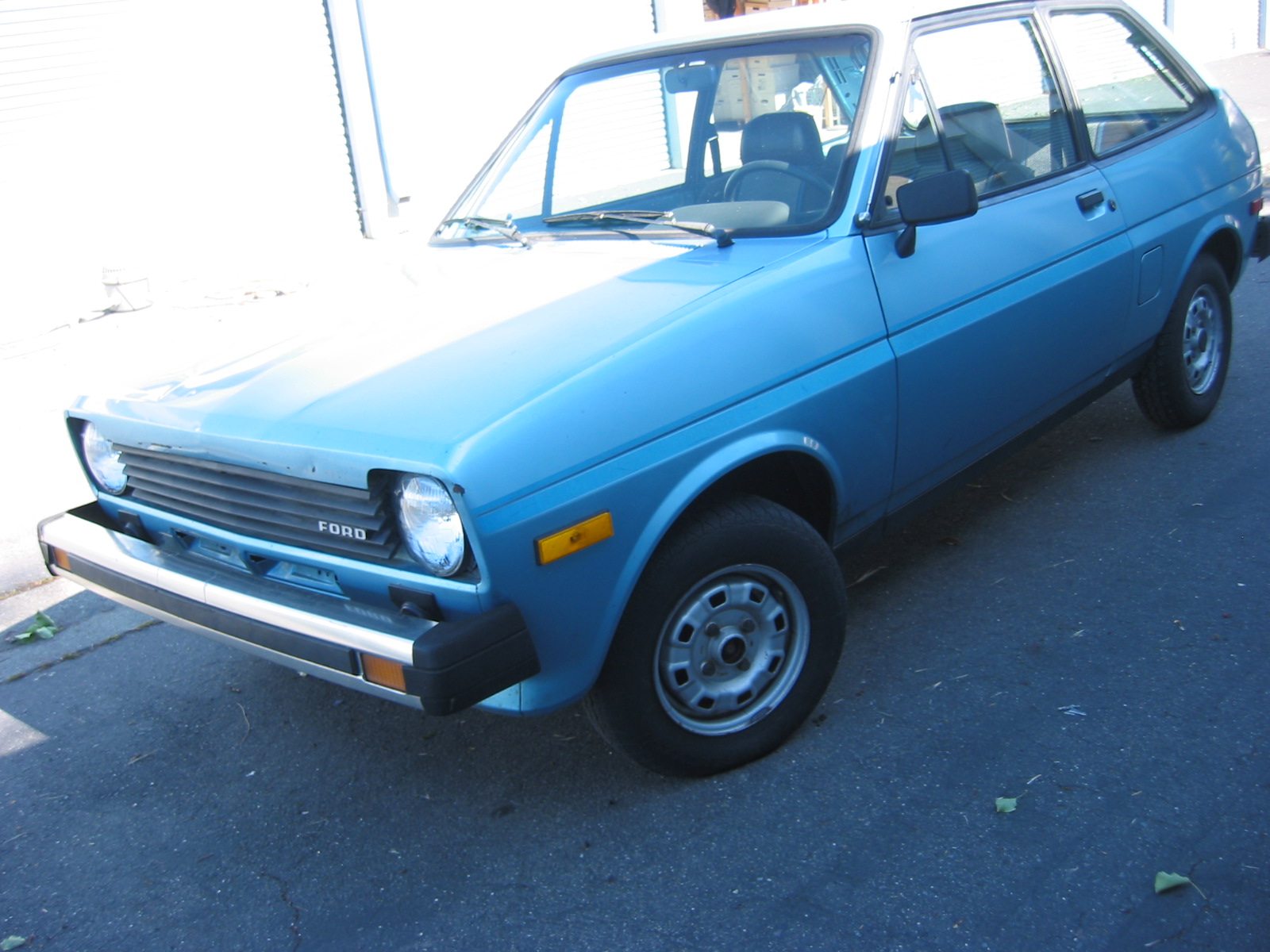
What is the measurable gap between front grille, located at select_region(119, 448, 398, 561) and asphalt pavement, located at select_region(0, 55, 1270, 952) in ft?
1.91

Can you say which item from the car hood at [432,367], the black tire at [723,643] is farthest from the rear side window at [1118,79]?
the black tire at [723,643]

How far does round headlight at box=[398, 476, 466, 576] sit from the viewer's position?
2330 mm

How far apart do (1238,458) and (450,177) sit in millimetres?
9909

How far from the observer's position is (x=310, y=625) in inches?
97.5

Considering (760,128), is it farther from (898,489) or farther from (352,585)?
(352,585)

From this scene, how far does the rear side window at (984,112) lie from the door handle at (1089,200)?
12cm

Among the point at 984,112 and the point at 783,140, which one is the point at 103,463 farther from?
the point at 984,112

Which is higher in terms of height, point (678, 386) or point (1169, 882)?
point (678, 386)

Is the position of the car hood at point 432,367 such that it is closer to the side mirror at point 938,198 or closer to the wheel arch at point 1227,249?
the side mirror at point 938,198

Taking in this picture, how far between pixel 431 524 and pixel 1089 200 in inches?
104

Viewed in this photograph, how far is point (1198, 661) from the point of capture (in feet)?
10.4

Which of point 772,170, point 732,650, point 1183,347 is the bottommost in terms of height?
point 732,650

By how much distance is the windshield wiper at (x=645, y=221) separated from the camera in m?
3.19

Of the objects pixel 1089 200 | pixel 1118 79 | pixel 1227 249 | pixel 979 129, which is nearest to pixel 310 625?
pixel 979 129
